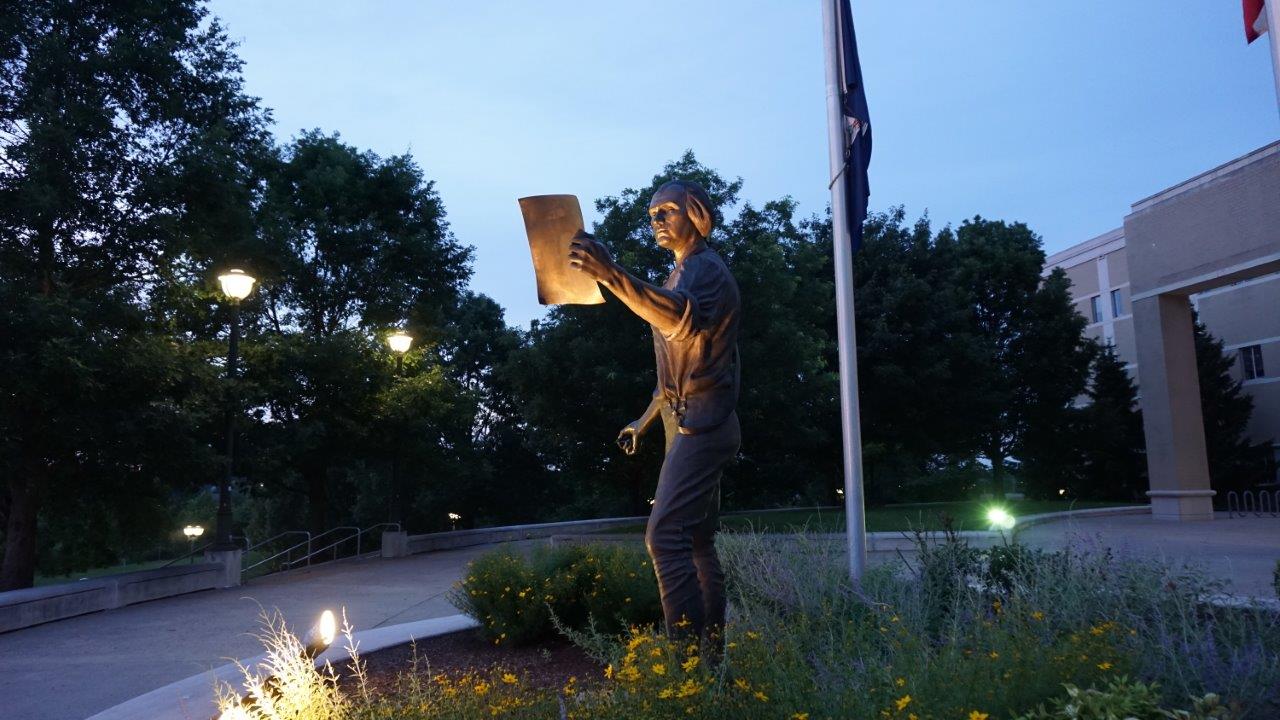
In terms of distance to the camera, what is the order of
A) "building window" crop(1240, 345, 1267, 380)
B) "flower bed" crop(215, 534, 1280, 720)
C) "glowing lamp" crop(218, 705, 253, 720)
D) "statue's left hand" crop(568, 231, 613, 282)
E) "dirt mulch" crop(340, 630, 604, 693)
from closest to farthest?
1. "flower bed" crop(215, 534, 1280, 720)
2. "glowing lamp" crop(218, 705, 253, 720)
3. "statue's left hand" crop(568, 231, 613, 282)
4. "dirt mulch" crop(340, 630, 604, 693)
5. "building window" crop(1240, 345, 1267, 380)

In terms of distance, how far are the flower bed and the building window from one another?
40.6 m

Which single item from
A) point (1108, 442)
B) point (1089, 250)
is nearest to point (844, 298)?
point (1108, 442)

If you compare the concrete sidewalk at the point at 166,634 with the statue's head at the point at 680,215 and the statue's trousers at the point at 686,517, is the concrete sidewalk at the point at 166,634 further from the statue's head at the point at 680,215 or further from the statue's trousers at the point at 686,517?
the statue's head at the point at 680,215

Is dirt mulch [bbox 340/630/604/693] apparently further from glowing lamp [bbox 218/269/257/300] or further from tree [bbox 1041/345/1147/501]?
tree [bbox 1041/345/1147/501]

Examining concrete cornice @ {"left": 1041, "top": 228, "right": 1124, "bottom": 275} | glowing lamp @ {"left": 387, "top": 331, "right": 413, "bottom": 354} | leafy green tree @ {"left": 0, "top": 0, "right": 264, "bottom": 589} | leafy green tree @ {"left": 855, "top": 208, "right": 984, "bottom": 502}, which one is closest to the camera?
leafy green tree @ {"left": 0, "top": 0, "right": 264, "bottom": 589}

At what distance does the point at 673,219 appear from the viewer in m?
4.60

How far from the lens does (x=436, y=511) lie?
3403 centimetres

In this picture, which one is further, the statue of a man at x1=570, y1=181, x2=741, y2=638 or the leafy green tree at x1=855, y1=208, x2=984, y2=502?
the leafy green tree at x1=855, y1=208, x2=984, y2=502

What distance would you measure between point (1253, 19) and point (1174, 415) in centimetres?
1918

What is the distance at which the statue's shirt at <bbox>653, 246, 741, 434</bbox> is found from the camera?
4.37 metres

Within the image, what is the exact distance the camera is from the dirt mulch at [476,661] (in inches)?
223

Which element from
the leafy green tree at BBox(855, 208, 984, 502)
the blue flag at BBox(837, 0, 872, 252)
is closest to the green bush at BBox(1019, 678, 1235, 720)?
the blue flag at BBox(837, 0, 872, 252)

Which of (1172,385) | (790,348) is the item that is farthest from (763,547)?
(1172,385)

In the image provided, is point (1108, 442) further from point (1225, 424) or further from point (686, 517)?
point (686, 517)
